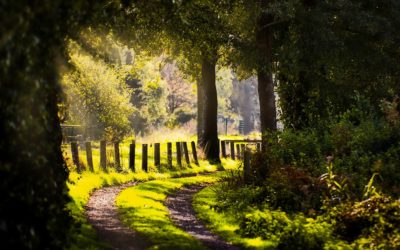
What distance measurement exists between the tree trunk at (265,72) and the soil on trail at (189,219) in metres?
4.73

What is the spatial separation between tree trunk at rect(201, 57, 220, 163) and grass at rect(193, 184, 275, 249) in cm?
1255

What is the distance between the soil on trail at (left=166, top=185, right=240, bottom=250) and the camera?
38.7 ft

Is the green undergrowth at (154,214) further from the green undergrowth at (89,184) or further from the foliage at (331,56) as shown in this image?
the foliage at (331,56)

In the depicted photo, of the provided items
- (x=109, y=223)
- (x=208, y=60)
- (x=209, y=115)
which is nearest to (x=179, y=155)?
(x=209, y=115)

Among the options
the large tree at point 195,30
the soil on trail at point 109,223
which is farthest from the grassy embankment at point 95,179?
the large tree at point 195,30

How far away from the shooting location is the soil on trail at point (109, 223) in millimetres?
11305

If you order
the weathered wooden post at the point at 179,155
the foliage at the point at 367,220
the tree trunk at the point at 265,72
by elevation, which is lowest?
the foliage at the point at 367,220

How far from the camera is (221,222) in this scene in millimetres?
13828

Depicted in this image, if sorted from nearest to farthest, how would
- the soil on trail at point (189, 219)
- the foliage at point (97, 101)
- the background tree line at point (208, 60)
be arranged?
the background tree line at point (208, 60)
the soil on trail at point (189, 219)
the foliage at point (97, 101)

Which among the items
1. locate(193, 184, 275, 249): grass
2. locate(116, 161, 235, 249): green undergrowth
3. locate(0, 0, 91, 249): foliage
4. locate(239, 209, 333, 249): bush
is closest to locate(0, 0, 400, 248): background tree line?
locate(0, 0, 91, 249): foliage

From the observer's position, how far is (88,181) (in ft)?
66.4

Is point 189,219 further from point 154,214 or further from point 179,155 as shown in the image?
point 179,155

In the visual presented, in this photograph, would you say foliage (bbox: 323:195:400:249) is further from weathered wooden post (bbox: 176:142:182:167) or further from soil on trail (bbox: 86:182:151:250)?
weathered wooden post (bbox: 176:142:182:167)

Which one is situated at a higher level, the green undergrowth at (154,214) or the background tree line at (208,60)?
the background tree line at (208,60)
